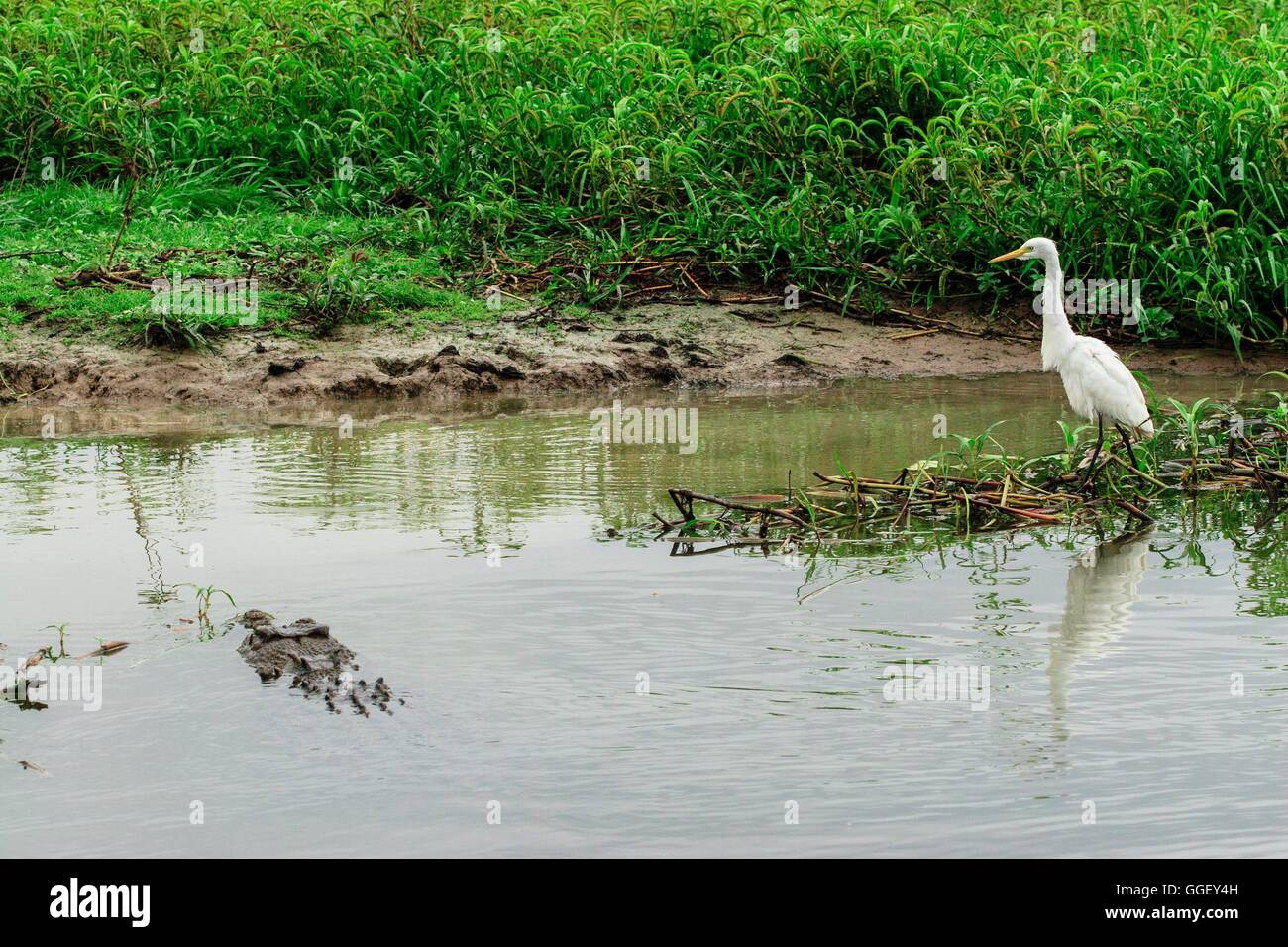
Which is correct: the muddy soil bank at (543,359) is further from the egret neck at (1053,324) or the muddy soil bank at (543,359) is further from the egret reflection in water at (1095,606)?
Result: the egret reflection in water at (1095,606)

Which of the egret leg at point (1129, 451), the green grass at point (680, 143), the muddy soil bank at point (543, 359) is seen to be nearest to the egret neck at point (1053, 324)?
the egret leg at point (1129, 451)

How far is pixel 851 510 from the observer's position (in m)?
6.25

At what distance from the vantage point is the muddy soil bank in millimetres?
8945

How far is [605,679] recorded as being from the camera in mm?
4449

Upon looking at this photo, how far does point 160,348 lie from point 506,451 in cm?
268

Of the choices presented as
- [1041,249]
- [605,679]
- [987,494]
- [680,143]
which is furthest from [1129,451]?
[680,143]

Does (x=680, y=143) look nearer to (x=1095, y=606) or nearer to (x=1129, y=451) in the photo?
(x=1129, y=451)

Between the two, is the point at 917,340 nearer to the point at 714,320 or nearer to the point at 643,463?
the point at 714,320

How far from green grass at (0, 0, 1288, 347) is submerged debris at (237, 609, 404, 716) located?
5357mm

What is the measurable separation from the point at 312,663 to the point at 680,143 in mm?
7066

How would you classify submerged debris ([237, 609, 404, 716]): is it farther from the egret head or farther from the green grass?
the green grass

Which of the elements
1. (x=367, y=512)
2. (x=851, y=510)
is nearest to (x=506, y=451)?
(x=367, y=512)
